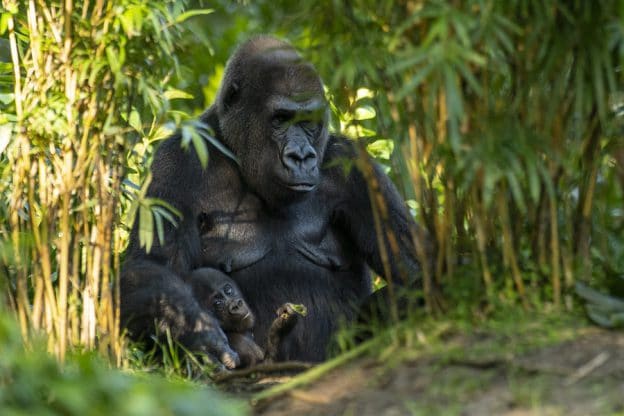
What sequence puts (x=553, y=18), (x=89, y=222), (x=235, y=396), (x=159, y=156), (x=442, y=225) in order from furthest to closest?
(x=159, y=156) → (x=89, y=222) → (x=235, y=396) → (x=442, y=225) → (x=553, y=18)

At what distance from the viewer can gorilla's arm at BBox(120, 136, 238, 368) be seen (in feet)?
14.3

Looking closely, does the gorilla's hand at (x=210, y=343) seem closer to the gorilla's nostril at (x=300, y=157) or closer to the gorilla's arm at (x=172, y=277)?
the gorilla's arm at (x=172, y=277)

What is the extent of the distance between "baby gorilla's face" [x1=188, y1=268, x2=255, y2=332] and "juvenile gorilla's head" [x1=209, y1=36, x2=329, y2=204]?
1.47ft

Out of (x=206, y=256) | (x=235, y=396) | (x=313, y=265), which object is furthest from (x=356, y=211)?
(x=235, y=396)

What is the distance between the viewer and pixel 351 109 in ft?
11.4

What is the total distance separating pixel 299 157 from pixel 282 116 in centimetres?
27

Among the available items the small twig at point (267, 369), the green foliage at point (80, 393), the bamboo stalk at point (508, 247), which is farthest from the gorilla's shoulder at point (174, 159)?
the green foliage at point (80, 393)

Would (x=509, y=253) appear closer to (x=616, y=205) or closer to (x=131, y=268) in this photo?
(x=616, y=205)

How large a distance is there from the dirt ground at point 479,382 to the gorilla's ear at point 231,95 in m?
1.93

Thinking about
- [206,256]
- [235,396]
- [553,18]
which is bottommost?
[235,396]

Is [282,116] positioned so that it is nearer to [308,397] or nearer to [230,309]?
[230,309]

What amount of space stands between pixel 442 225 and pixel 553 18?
0.69m

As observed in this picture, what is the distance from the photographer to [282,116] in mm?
4766

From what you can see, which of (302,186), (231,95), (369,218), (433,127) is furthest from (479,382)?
(231,95)
